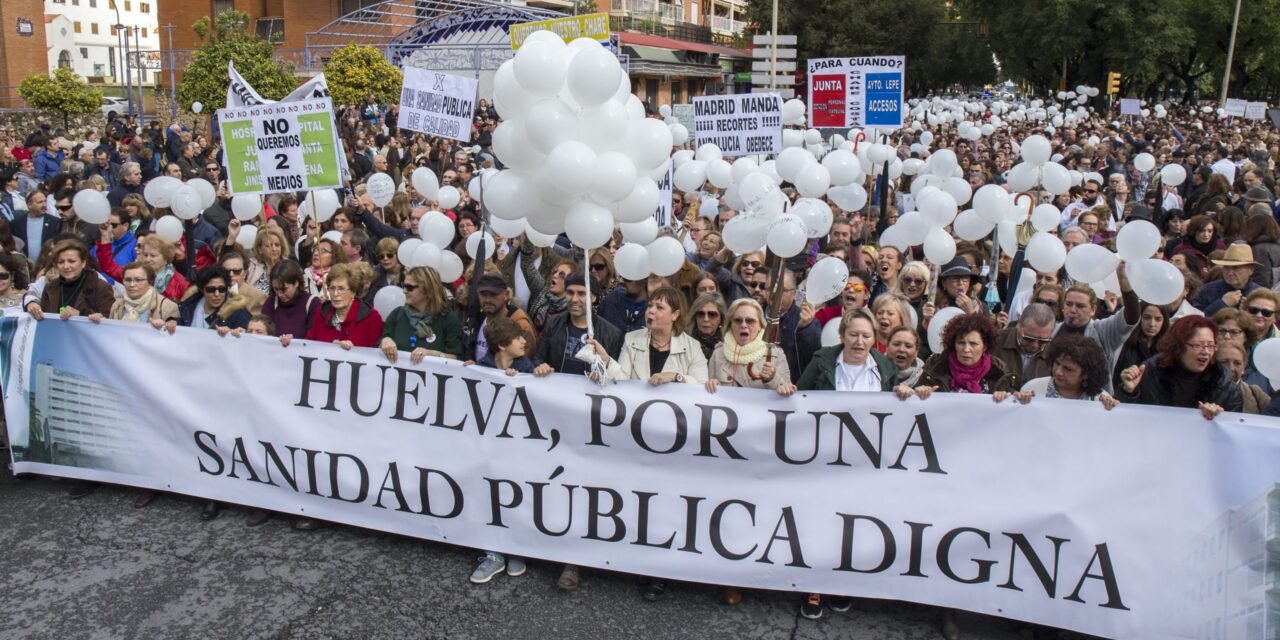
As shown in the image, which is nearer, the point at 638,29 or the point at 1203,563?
the point at 1203,563

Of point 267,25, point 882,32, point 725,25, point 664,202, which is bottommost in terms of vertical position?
point 664,202

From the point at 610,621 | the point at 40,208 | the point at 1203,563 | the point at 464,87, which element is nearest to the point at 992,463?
the point at 1203,563

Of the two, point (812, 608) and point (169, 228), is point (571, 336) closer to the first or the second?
point (812, 608)

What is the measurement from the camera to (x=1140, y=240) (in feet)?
15.8

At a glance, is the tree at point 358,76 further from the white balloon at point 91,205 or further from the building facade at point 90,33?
the building facade at point 90,33

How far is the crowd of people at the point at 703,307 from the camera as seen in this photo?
14.7 ft

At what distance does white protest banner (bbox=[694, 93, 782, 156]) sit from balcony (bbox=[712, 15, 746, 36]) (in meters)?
53.9

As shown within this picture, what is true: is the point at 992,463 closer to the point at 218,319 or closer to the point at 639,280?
the point at 639,280

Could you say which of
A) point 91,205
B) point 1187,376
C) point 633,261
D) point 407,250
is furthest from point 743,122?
point 91,205

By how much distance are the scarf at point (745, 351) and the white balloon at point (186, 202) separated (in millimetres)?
A: 4512

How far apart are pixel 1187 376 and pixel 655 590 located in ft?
8.30

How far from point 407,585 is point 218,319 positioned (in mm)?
2156

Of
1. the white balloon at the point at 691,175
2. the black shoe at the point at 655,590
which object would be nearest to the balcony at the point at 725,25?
the white balloon at the point at 691,175

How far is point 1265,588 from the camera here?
11.5ft
